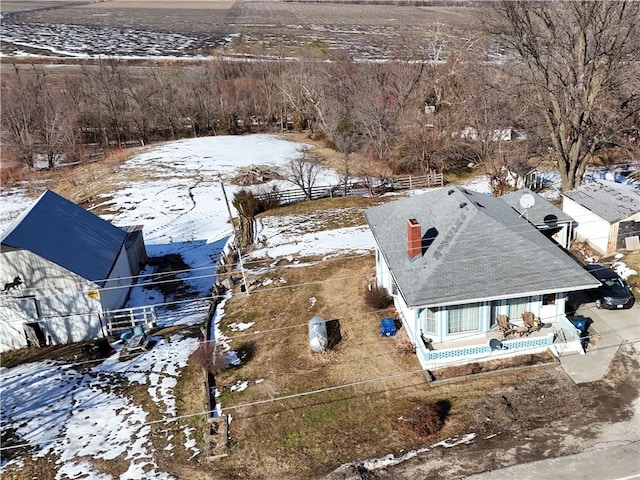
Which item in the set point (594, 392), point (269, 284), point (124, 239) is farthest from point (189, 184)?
point (594, 392)

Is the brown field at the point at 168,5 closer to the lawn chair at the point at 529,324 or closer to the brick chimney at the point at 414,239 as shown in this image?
the brick chimney at the point at 414,239

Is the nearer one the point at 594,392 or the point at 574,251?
the point at 594,392

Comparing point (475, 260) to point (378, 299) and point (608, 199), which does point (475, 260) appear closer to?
point (378, 299)

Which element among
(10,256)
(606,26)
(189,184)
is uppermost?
(606,26)

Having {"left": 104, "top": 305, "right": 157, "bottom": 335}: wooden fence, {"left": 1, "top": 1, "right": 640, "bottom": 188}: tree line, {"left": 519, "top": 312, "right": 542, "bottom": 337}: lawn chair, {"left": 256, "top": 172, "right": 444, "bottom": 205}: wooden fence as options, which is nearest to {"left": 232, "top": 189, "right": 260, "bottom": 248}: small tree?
{"left": 256, "top": 172, "right": 444, "bottom": 205}: wooden fence

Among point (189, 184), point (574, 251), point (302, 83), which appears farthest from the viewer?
point (302, 83)

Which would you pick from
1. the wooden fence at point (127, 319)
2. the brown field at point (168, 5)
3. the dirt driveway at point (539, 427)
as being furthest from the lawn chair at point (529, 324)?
the brown field at point (168, 5)

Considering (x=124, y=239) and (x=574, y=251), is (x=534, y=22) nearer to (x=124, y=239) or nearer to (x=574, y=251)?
(x=574, y=251)

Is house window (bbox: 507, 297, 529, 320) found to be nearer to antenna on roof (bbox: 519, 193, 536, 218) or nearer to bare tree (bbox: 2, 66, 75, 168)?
antenna on roof (bbox: 519, 193, 536, 218)
